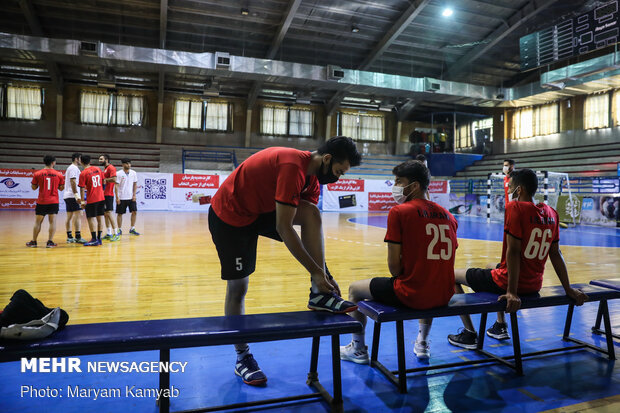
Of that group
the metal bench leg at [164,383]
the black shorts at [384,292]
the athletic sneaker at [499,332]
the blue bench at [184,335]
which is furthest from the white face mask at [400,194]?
the metal bench leg at [164,383]

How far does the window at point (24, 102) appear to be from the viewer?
17.2 m

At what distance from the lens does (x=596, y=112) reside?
16828mm

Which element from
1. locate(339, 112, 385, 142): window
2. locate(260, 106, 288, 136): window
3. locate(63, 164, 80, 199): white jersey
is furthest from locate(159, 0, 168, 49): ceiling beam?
locate(339, 112, 385, 142): window

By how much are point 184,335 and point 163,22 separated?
1454 cm

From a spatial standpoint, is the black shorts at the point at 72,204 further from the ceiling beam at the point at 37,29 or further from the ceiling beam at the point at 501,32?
the ceiling beam at the point at 501,32

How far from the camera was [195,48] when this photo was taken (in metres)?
15.9

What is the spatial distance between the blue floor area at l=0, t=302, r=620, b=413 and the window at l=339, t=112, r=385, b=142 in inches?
787

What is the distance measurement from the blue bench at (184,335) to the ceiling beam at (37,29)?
1514 centimetres

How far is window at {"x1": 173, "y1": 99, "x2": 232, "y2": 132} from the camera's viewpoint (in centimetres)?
1944

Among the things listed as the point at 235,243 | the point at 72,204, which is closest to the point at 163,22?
the point at 72,204

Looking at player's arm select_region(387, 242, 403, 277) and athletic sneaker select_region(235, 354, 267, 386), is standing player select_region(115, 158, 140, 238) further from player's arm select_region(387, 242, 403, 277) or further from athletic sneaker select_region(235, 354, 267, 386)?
player's arm select_region(387, 242, 403, 277)

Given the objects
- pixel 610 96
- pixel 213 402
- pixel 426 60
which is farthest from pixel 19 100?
pixel 610 96

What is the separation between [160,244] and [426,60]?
15.7 m

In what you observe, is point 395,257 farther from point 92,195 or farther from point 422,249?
point 92,195
